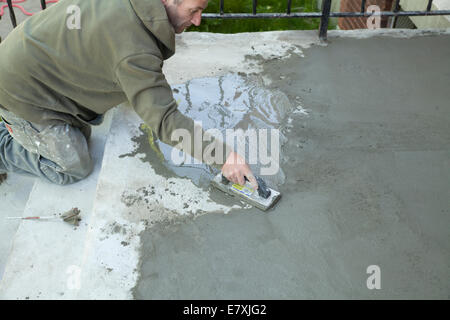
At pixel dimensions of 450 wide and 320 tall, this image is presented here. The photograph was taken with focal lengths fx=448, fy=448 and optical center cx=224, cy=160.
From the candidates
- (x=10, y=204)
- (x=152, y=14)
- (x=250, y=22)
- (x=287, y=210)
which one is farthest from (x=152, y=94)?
(x=250, y=22)

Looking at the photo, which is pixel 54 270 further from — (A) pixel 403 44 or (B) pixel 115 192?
(A) pixel 403 44

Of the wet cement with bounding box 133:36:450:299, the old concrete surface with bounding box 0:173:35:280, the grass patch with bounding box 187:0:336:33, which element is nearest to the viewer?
the wet cement with bounding box 133:36:450:299

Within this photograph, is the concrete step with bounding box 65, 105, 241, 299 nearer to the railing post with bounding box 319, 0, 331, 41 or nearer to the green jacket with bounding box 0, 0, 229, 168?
the green jacket with bounding box 0, 0, 229, 168

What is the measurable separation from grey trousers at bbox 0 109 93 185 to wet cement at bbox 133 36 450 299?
749 millimetres

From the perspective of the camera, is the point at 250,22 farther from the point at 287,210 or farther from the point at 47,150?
the point at 287,210

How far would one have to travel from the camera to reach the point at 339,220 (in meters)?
2.08

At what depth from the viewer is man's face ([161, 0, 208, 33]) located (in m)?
1.90

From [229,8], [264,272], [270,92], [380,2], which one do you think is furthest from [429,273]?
[229,8]

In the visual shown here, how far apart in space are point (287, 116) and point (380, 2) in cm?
326

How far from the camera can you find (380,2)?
17.0 feet

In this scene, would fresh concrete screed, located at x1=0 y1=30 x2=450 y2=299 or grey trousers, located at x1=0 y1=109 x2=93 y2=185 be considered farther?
grey trousers, located at x1=0 y1=109 x2=93 y2=185

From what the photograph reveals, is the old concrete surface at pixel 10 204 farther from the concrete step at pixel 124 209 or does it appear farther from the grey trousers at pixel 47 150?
the concrete step at pixel 124 209

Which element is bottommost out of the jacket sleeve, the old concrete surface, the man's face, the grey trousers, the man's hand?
the old concrete surface

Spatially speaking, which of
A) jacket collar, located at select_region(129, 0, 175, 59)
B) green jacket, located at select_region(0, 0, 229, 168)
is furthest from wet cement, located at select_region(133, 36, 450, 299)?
jacket collar, located at select_region(129, 0, 175, 59)
